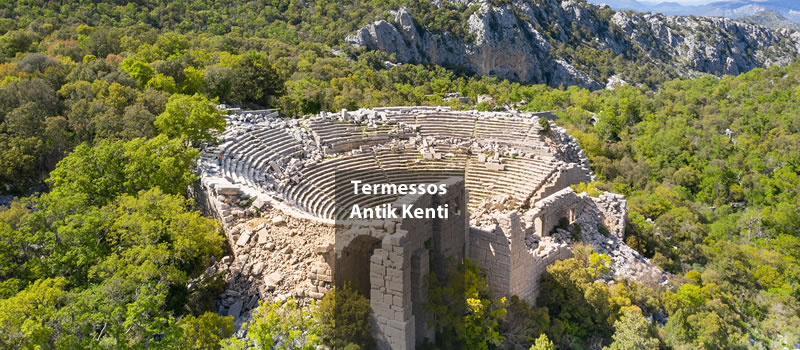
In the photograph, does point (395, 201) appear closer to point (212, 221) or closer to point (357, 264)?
point (357, 264)

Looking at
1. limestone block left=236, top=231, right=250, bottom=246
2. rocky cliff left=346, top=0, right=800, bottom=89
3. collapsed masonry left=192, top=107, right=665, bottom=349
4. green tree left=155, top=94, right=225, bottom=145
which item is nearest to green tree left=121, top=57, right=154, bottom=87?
collapsed masonry left=192, top=107, right=665, bottom=349

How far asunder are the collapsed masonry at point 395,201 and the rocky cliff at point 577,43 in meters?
41.2

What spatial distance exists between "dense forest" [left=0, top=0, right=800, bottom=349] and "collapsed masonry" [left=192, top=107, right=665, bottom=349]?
2.34 feet

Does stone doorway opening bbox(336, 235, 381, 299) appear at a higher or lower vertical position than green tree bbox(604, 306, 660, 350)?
higher

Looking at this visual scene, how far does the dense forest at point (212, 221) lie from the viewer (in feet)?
35.9

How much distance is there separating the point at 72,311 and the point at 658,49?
116 metres

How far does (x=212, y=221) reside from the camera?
48.3 ft

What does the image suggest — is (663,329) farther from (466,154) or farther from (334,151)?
(334,151)

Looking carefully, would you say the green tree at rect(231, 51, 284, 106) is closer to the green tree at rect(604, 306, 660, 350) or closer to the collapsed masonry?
the collapsed masonry

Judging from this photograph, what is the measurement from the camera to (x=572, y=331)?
46.5ft

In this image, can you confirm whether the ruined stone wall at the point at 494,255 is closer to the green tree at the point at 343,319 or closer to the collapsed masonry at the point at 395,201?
the collapsed masonry at the point at 395,201

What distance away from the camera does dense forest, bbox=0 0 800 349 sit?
1094cm

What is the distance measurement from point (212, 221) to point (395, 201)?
17.1ft

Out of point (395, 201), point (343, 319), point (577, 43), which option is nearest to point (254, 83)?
point (395, 201)
